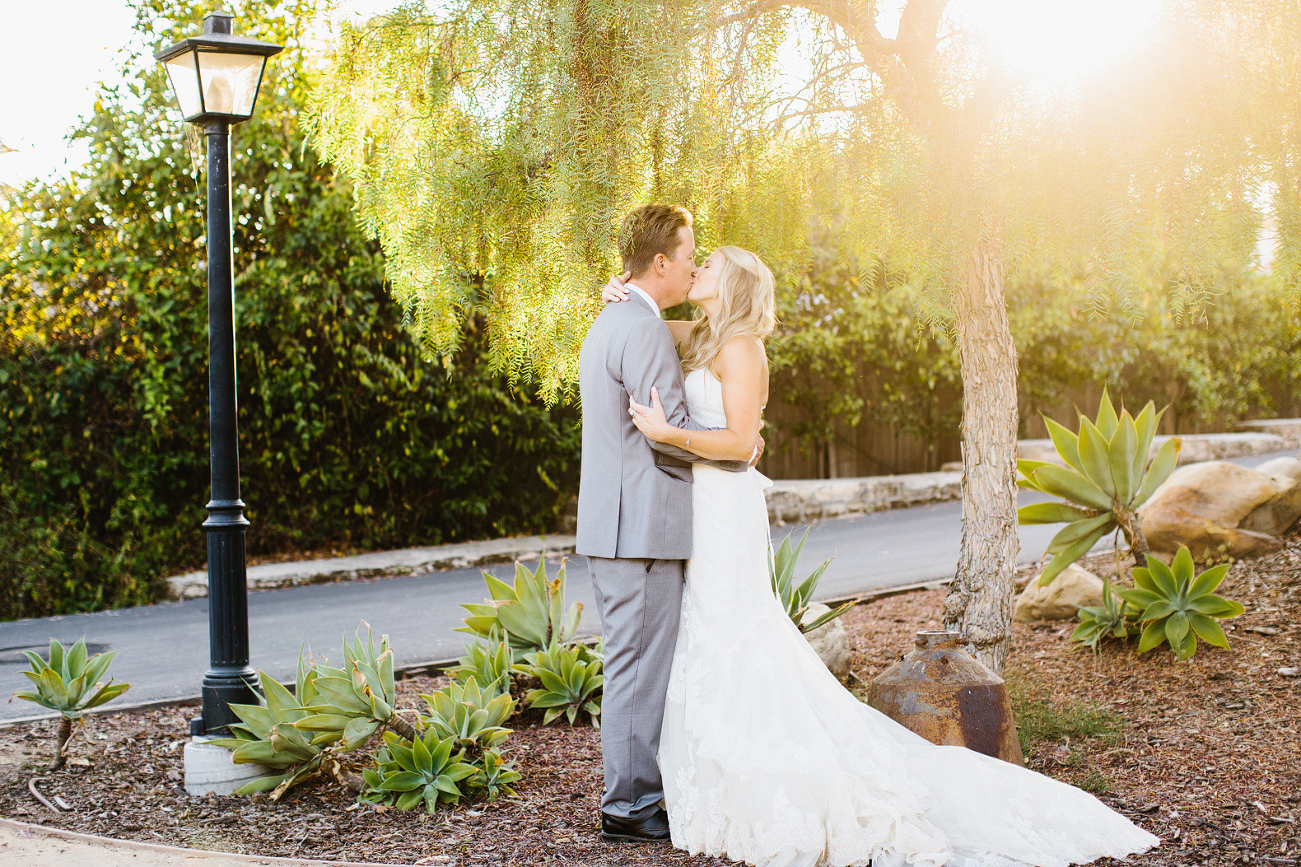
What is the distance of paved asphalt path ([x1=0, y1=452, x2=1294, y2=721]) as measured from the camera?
20.8 ft

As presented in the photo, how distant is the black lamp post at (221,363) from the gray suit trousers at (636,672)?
1.65 metres

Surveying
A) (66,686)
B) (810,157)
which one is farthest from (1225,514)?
(66,686)

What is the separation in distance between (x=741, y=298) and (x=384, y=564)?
6.77 metres

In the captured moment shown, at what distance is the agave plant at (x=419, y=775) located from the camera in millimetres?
3850

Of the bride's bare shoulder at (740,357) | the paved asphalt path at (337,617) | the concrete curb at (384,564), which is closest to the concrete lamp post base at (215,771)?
the paved asphalt path at (337,617)

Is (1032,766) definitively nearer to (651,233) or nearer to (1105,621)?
(1105,621)

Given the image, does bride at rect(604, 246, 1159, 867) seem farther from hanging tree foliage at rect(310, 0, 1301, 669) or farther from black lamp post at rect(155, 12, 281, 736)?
black lamp post at rect(155, 12, 281, 736)

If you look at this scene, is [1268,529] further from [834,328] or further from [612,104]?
[834,328]

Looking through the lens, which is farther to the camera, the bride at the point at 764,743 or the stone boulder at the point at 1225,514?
the stone boulder at the point at 1225,514

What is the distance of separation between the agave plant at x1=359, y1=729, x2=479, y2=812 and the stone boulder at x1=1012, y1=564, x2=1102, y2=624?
3538 millimetres

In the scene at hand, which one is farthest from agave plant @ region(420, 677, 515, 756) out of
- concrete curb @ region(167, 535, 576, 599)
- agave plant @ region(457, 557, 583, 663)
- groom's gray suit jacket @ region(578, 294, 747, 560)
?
concrete curb @ region(167, 535, 576, 599)

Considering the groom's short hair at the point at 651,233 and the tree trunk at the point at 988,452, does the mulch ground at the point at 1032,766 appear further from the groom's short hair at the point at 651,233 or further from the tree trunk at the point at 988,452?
the groom's short hair at the point at 651,233

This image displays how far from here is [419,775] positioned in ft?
12.8

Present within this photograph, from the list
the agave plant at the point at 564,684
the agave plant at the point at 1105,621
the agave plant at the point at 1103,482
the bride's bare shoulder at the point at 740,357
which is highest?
the bride's bare shoulder at the point at 740,357
